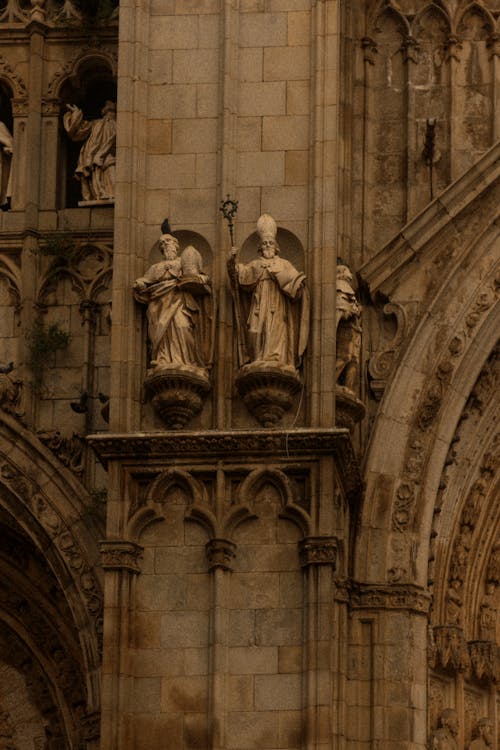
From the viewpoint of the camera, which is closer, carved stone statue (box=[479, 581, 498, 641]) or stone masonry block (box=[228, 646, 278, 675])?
stone masonry block (box=[228, 646, 278, 675])

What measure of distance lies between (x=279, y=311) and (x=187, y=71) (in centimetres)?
251

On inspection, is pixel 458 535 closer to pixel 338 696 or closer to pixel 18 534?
pixel 338 696

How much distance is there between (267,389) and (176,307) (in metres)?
1.09

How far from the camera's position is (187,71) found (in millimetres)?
24969

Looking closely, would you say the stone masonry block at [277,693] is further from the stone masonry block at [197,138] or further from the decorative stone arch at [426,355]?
the stone masonry block at [197,138]

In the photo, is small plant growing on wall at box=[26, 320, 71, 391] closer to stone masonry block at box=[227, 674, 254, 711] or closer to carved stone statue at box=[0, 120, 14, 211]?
carved stone statue at box=[0, 120, 14, 211]

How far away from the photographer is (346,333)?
24859 mm

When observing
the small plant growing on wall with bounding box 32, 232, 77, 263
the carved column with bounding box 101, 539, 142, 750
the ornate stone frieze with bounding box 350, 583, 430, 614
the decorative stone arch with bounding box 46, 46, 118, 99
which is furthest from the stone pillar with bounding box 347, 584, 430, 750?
the decorative stone arch with bounding box 46, 46, 118, 99

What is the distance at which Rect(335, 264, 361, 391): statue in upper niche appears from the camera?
81.1 ft

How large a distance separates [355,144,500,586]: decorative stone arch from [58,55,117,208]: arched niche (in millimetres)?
3054

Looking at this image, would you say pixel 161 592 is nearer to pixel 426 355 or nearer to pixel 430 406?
pixel 430 406

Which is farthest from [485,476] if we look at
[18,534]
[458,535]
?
[18,534]

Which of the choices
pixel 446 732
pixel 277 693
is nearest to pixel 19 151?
→ pixel 277 693

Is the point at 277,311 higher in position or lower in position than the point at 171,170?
lower
